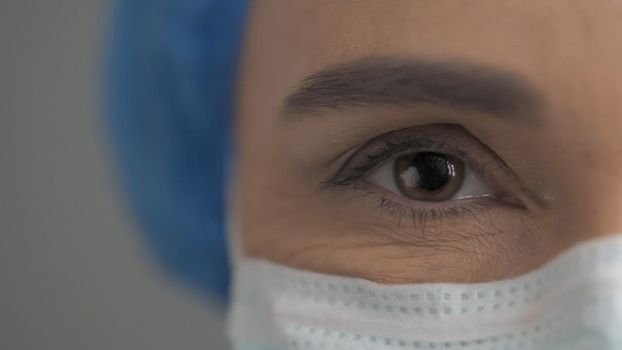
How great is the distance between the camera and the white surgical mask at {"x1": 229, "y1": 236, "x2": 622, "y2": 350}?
58 cm

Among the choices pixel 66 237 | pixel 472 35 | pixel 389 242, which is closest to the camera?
pixel 472 35

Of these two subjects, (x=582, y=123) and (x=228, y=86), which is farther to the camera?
(x=228, y=86)

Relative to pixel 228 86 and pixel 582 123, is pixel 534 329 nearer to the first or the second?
pixel 582 123

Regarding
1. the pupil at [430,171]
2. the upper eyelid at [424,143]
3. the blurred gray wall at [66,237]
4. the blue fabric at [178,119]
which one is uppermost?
the upper eyelid at [424,143]

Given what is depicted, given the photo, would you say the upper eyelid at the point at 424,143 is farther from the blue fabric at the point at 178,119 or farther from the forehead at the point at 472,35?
the blue fabric at the point at 178,119

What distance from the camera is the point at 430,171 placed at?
2.37 ft

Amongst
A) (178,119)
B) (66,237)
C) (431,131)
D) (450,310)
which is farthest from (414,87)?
(66,237)

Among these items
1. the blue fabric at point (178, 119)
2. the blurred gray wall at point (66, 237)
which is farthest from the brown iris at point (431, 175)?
the blurred gray wall at point (66, 237)

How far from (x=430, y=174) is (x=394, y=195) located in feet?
0.14

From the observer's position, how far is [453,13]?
62 centimetres

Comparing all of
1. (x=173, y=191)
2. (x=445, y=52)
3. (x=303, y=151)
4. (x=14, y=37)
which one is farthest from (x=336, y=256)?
(x=14, y=37)

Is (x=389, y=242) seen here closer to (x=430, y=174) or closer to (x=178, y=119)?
(x=430, y=174)

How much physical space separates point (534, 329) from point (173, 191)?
56cm

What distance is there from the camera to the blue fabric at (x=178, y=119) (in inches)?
36.6
